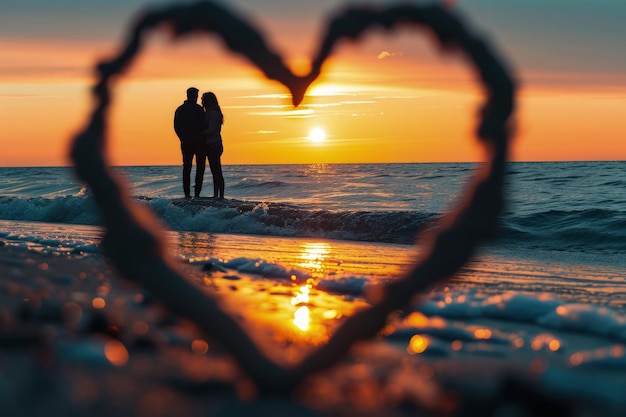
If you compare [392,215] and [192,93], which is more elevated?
[192,93]

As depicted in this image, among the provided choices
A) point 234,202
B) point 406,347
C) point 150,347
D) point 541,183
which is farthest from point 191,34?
point 541,183

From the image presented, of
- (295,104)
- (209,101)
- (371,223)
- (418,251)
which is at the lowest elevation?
(371,223)

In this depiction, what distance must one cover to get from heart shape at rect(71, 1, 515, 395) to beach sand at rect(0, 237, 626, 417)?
0.31 feet

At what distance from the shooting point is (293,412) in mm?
2117

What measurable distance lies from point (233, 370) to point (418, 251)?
679 centimetres

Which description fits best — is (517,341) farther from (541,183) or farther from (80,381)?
(541,183)

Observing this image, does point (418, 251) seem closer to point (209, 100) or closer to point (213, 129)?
point (213, 129)

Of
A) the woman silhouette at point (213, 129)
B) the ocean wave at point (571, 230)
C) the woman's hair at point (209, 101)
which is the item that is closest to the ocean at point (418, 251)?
the ocean wave at point (571, 230)

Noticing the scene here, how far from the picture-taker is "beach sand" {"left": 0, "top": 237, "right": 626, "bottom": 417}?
7.11ft

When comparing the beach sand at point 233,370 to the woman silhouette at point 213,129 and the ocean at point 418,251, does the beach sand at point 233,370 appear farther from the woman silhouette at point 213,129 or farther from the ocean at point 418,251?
the woman silhouette at point 213,129

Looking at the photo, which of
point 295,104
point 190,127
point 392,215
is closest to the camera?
point 295,104

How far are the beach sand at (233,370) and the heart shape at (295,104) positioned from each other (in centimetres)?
9

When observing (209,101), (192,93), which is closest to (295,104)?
(209,101)

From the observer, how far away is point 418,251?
357 inches
